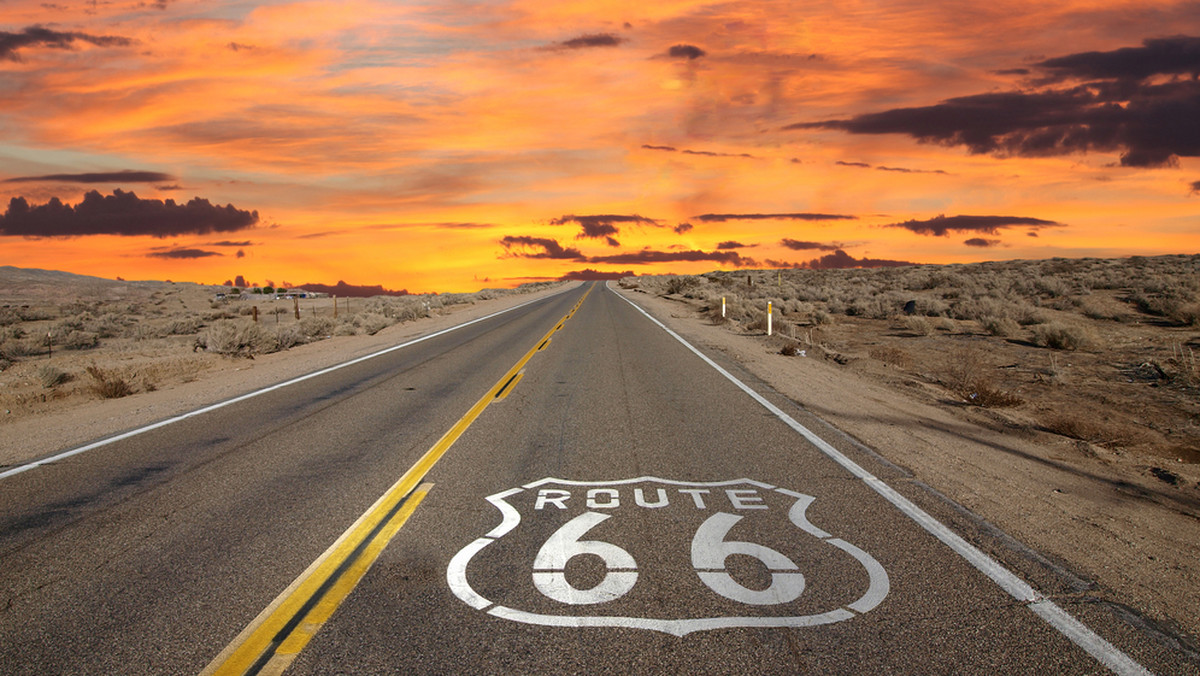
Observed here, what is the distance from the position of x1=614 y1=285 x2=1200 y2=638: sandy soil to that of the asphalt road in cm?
35

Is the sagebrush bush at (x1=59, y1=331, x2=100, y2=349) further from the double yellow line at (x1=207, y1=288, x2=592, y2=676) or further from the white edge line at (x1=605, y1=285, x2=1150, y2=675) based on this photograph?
the white edge line at (x1=605, y1=285, x2=1150, y2=675)

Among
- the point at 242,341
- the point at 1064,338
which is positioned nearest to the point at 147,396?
the point at 242,341

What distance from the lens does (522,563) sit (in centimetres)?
414

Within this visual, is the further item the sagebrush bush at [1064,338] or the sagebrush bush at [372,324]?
the sagebrush bush at [372,324]

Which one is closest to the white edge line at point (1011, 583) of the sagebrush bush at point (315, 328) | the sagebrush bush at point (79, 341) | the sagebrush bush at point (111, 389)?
the sagebrush bush at point (111, 389)

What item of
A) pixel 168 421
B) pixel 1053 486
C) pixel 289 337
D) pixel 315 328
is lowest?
pixel 315 328

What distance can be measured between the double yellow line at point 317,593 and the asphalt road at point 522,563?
18 millimetres

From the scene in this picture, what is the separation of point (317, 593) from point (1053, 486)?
20.5 feet

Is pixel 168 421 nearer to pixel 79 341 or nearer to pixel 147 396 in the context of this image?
pixel 147 396

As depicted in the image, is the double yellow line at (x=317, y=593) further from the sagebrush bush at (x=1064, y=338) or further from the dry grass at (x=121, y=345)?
the sagebrush bush at (x=1064, y=338)

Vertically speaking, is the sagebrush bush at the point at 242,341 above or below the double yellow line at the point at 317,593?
below

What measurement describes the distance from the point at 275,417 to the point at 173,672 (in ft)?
20.9

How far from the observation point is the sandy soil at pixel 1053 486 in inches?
164

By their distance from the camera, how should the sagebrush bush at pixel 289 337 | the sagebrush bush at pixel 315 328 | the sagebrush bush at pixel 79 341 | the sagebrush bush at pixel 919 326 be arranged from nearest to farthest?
the sagebrush bush at pixel 289 337 → the sagebrush bush at pixel 919 326 → the sagebrush bush at pixel 315 328 → the sagebrush bush at pixel 79 341
